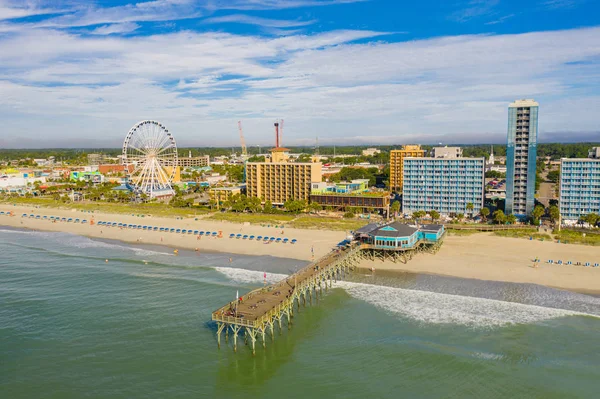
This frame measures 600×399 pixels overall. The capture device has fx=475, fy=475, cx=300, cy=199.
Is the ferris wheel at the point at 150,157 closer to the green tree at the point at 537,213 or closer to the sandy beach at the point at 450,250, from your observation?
the sandy beach at the point at 450,250

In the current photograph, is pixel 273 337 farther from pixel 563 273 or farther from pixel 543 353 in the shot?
pixel 563 273

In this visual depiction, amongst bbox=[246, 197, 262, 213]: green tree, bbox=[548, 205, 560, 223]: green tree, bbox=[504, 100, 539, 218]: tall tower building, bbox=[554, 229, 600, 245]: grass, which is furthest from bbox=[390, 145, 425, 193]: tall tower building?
bbox=[554, 229, 600, 245]: grass

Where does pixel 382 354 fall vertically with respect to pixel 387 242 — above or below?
below

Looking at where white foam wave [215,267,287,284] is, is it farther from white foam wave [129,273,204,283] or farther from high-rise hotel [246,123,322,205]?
high-rise hotel [246,123,322,205]

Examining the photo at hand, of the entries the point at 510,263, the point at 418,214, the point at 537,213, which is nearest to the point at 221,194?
the point at 418,214

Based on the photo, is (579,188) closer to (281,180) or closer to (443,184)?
(443,184)

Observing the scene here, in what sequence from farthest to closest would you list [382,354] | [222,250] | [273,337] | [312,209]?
[312,209]
[222,250]
[273,337]
[382,354]

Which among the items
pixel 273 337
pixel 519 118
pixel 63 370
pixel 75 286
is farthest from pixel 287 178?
pixel 63 370

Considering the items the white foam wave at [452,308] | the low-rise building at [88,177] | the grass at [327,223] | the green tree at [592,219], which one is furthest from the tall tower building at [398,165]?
the low-rise building at [88,177]
